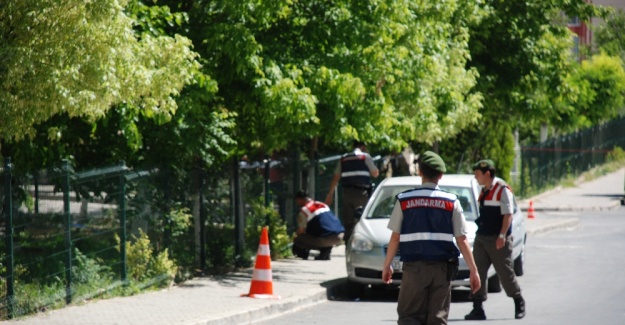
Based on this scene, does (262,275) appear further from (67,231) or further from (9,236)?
(9,236)

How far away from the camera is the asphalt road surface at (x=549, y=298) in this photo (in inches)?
540

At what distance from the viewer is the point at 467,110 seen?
27250mm

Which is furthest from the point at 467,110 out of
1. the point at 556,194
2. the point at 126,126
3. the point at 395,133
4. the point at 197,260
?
the point at 556,194

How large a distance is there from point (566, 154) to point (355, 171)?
3002 centimetres

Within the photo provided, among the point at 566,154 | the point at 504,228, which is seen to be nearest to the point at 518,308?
the point at 504,228

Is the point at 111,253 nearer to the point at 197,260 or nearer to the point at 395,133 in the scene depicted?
the point at 197,260

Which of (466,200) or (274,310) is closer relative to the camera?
(274,310)

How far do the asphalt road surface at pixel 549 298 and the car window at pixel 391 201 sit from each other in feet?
3.60

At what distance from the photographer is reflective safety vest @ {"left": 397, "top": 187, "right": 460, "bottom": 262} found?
9.46 m

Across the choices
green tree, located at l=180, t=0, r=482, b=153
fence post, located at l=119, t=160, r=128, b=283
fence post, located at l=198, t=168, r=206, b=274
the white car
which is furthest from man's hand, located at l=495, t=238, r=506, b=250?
fence post, located at l=198, t=168, r=206, b=274

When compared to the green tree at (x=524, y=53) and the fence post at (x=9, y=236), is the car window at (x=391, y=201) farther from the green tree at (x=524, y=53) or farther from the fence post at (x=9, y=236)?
the green tree at (x=524, y=53)

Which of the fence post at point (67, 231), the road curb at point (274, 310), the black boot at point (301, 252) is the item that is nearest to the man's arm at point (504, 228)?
the road curb at point (274, 310)

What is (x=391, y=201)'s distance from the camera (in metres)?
17.3

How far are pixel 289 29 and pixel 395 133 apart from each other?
3419 mm
